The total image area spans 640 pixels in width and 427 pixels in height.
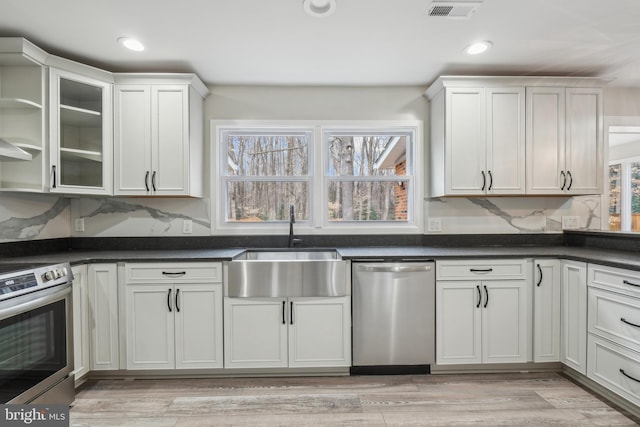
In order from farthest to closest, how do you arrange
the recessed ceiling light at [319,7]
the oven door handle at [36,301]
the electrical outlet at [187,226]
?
Result: 1. the electrical outlet at [187,226]
2. the recessed ceiling light at [319,7]
3. the oven door handle at [36,301]

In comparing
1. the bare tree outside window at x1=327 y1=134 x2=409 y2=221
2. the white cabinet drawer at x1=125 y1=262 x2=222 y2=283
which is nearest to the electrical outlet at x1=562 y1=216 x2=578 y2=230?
the bare tree outside window at x1=327 y1=134 x2=409 y2=221

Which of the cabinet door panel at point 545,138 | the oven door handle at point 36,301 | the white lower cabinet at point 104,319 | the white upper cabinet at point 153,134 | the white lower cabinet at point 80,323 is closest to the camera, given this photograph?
the oven door handle at point 36,301

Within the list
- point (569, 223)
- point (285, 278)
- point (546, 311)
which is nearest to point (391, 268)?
point (285, 278)

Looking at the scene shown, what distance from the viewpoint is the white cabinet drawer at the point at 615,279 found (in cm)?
190

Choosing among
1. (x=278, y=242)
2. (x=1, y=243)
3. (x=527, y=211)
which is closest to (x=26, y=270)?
(x=1, y=243)

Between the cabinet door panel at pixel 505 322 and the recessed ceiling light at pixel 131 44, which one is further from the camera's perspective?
the cabinet door panel at pixel 505 322

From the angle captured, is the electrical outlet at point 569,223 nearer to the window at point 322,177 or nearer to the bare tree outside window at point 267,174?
the window at point 322,177

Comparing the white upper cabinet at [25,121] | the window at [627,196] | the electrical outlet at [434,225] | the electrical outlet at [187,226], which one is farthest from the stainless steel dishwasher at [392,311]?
the window at [627,196]

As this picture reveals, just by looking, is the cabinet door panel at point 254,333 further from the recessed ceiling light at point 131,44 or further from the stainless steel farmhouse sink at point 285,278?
the recessed ceiling light at point 131,44

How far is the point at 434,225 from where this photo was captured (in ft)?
9.90

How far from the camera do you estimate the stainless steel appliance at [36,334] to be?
163 centimetres

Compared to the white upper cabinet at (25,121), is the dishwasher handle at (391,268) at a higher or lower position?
lower

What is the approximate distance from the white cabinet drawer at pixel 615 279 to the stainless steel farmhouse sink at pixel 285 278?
1.64 m

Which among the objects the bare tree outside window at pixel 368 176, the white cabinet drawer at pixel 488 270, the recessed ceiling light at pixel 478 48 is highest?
the recessed ceiling light at pixel 478 48
